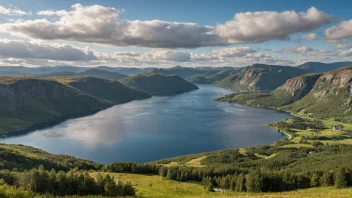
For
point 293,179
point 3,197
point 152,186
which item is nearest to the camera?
point 3,197

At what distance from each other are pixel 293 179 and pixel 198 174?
120 feet

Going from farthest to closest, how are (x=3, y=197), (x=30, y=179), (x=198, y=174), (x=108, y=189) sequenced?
(x=198, y=174) → (x=108, y=189) → (x=30, y=179) → (x=3, y=197)

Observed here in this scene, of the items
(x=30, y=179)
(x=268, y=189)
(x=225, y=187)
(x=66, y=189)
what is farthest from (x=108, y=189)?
(x=268, y=189)

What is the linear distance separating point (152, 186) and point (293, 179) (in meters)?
50.7

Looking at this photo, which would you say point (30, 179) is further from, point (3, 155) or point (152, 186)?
point (3, 155)

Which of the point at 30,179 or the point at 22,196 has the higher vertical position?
the point at 22,196

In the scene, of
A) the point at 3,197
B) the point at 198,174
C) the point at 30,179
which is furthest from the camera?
the point at 198,174

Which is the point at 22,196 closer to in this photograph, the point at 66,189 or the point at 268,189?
the point at 66,189

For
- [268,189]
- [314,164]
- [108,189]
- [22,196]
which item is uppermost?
[22,196]

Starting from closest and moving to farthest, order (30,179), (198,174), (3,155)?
(30,179), (198,174), (3,155)

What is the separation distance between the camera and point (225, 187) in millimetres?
110750

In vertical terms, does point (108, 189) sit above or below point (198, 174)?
above

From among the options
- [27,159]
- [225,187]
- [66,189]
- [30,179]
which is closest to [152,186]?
[225,187]

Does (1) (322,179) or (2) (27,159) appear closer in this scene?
(1) (322,179)
